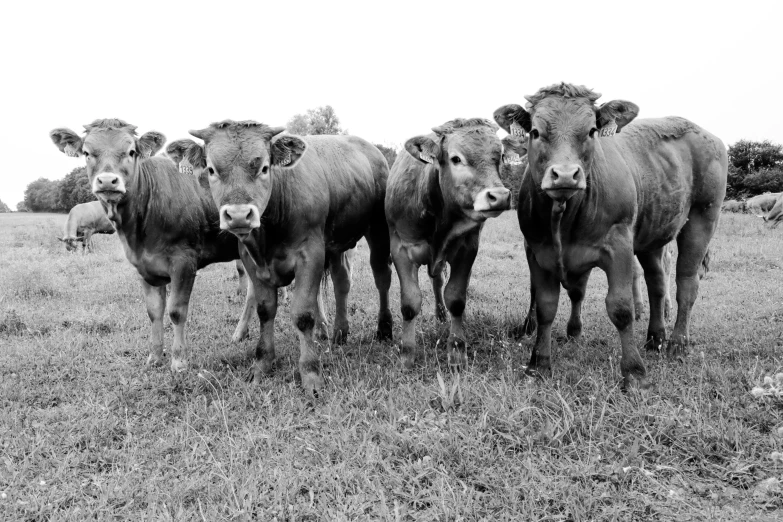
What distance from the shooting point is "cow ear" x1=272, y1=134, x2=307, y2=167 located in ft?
15.5

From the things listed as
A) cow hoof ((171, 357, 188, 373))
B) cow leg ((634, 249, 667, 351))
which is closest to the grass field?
cow hoof ((171, 357, 188, 373))

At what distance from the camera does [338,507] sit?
303 cm

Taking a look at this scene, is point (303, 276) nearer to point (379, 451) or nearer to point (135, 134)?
point (379, 451)

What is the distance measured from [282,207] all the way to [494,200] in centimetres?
184

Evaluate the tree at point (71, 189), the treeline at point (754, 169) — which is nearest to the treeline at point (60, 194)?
the tree at point (71, 189)

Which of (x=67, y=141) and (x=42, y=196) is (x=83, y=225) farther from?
(x=42, y=196)

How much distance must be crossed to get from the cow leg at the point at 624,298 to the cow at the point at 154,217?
12.4 feet

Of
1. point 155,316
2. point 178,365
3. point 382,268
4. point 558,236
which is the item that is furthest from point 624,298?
point 155,316

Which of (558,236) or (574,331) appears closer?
(558,236)

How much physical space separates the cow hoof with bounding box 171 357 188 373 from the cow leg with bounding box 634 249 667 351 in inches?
186

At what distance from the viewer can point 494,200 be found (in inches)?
173

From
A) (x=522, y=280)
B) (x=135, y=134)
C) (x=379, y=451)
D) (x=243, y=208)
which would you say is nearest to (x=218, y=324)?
(x=135, y=134)

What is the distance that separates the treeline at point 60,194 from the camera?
57.2 meters

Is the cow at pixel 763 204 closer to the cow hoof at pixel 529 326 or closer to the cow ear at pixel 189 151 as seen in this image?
the cow hoof at pixel 529 326
